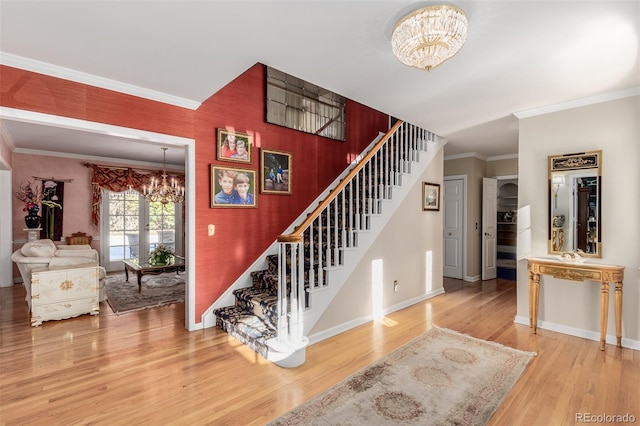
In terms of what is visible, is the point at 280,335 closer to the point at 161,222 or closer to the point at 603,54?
the point at 603,54

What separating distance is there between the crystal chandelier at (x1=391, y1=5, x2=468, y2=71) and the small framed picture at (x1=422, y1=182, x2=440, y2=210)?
3054 mm

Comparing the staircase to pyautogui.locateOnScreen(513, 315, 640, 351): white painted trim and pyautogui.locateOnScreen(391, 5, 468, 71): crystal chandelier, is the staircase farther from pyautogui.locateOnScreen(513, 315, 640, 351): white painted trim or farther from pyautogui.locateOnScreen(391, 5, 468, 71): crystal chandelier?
pyautogui.locateOnScreen(513, 315, 640, 351): white painted trim

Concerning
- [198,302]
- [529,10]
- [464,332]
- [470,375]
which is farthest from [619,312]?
[198,302]

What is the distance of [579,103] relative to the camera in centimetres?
346

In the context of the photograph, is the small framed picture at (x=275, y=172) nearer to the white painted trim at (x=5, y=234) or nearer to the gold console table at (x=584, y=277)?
the gold console table at (x=584, y=277)

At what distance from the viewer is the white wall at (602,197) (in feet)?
10.3

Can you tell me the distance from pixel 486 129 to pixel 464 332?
3.03m

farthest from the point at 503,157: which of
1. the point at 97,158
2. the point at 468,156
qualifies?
the point at 97,158

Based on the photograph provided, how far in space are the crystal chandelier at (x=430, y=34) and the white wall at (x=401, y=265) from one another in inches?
95.7

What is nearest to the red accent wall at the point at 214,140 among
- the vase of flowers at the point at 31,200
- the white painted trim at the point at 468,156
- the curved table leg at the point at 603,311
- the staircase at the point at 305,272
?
the staircase at the point at 305,272

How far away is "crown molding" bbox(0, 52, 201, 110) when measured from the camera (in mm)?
2451

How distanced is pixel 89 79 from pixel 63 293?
9.13ft

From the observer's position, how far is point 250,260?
4012 mm

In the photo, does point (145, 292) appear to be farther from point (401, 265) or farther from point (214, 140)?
point (401, 265)
